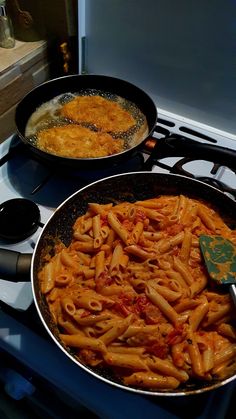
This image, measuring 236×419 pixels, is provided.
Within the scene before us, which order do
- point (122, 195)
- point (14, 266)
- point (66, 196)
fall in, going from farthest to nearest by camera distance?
point (66, 196)
point (122, 195)
point (14, 266)

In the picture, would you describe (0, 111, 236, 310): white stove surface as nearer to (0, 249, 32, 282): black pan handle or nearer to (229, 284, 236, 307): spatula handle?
(0, 249, 32, 282): black pan handle

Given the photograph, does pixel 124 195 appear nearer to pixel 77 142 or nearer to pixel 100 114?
pixel 77 142

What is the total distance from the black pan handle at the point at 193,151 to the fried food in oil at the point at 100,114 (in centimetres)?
20

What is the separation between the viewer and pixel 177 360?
0.78 metres

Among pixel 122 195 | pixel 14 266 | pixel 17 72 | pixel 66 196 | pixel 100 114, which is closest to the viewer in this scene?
pixel 14 266

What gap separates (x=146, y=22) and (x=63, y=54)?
412mm

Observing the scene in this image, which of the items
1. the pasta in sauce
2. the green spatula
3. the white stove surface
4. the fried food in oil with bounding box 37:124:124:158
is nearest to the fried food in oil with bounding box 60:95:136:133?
the fried food in oil with bounding box 37:124:124:158

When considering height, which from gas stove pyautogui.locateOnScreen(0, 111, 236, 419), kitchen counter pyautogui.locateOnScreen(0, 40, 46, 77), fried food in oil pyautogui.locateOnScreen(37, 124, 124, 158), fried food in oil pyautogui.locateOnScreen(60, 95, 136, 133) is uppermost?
kitchen counter pyautogui.locateOnScreen(0, 40, 46, 77)

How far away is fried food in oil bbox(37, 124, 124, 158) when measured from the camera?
122 cm

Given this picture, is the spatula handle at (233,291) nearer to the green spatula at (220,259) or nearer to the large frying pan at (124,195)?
the green spatula at (220,259)

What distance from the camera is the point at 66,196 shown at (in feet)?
4.00

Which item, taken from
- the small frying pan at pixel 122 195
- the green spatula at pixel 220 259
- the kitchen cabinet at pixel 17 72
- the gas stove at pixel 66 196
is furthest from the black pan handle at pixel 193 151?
the kitchen cabinet at pixel 17 72

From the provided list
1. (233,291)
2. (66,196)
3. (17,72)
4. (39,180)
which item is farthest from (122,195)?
(17,72)

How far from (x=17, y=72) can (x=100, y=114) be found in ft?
1.36
